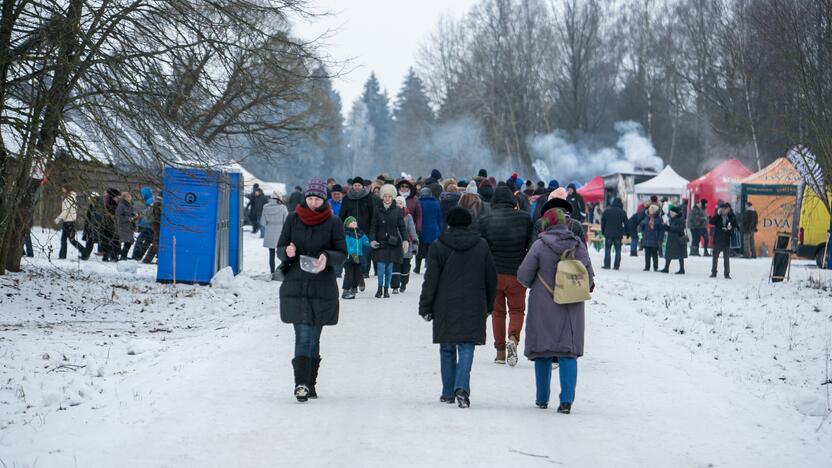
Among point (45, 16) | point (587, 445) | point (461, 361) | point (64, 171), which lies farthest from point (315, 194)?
point (45, 16)

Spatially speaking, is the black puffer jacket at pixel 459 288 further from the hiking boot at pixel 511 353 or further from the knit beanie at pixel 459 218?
the hiking boot at pixel 511 353

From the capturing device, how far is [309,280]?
29.5ft

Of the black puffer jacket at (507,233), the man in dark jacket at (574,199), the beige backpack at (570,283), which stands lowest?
the beige backpack at (570,283)

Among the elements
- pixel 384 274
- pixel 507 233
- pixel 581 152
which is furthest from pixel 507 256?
pixel 581 152

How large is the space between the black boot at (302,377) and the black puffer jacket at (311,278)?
1.06ft

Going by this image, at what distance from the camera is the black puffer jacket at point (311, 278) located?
29.3 ft

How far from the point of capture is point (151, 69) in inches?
582

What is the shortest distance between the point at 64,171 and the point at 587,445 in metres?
9.13

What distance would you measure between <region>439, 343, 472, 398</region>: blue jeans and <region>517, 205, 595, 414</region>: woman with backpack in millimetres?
489

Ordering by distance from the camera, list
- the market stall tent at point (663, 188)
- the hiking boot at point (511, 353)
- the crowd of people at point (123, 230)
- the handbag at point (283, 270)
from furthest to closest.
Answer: the market stall tent at point (663, 188) → the crowd of people at point (123, 230) → the hiking boot at point (511, 353) → the handbag at point (283, 270)

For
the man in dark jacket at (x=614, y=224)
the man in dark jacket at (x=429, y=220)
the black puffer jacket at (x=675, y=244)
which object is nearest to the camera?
the man in dark jacket at (x=429, y=220)

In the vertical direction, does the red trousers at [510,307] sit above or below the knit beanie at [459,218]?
below

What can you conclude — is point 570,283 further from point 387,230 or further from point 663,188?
point 663,188

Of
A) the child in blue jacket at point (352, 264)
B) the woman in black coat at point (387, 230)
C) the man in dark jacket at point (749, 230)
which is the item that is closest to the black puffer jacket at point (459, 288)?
the child in blue jacket at point (352, 264)
